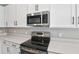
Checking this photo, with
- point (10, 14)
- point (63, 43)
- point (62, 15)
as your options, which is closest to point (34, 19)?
point (62, 15)

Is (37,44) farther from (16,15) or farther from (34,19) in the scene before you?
(16,15)

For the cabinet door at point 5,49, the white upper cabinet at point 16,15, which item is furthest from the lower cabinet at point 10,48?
the white upper cabinet at point 16,15

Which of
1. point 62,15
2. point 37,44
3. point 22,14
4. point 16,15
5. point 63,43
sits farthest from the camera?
point 16,15

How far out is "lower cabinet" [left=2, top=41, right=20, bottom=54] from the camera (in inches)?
110

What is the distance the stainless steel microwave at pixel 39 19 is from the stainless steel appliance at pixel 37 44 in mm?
376

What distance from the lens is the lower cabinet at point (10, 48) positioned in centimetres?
279

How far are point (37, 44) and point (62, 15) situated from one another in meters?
0.79

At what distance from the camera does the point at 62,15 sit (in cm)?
211

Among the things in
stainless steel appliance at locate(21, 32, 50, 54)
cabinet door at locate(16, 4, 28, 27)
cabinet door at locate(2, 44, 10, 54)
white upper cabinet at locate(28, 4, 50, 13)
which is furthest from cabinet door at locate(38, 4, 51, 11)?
cabinet door at locate(2, 44, 10, 54)

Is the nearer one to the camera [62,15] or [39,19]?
[62,15]

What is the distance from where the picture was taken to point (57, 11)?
7.09 feet

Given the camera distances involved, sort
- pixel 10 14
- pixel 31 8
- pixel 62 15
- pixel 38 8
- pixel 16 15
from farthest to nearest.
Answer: pixel 10 14 < pixel 16 15 < pixel 31 8 < pixel 38 8 < pixel 62 15

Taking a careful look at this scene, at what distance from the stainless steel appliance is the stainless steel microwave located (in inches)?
14.8

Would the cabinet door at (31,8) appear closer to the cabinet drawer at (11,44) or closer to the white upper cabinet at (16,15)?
the white upper cabinet at (16,15)
